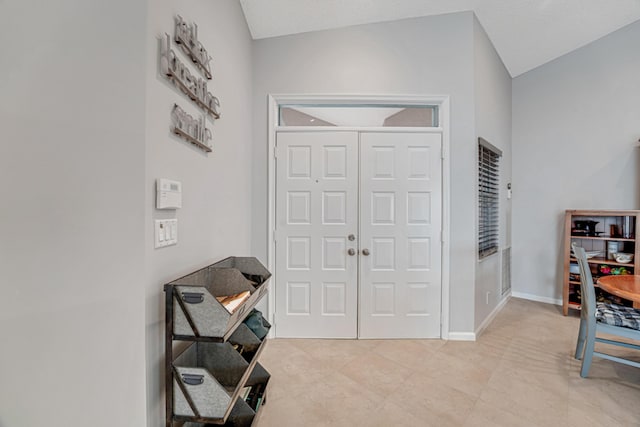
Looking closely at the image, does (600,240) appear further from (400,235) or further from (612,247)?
(400,235)

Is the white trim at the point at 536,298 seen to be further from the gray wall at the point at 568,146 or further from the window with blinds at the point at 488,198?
the window with blinds at the point at 488,198

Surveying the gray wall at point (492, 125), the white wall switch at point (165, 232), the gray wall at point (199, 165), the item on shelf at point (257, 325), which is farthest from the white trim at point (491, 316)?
the white wall switch at point (165, 232)

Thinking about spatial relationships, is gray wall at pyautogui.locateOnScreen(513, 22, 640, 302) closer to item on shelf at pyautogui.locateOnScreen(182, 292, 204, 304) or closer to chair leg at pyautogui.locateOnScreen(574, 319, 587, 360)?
chair leg at pyautogui.locateOnScreen(574, 319, 587, 360)

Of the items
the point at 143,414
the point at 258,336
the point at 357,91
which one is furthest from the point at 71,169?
the point at 357,91

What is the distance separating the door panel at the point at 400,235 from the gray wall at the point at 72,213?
205 cm

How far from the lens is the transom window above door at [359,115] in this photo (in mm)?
2928

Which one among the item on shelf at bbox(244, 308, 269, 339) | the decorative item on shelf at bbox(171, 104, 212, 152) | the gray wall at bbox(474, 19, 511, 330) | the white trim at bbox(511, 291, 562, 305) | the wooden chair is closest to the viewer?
the decorative item on shelf at bbox(171, 104, 212, 152)

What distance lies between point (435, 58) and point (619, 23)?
254 cm

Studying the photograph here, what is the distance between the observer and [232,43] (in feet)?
7.36

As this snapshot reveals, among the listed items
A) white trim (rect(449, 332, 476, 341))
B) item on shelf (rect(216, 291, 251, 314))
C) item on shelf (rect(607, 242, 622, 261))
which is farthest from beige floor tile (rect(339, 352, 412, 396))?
item on shelf (rect(607, 242, 622, 261))

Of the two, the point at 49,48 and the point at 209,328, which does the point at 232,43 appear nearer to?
the point at 49,48

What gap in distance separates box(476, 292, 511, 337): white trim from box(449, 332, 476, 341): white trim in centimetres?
14

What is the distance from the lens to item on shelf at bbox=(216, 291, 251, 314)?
4.24ft

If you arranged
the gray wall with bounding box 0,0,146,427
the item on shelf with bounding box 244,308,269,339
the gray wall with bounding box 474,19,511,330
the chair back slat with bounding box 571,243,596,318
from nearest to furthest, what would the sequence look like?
1. the gray wall with bounding box 0,0,146,427
2. the item on shelf with bounding box 244,308,269,339
3. the chair back slat with bounding box 571,243,596,318
4. the gray wall with bounding box 474,19,511,330
